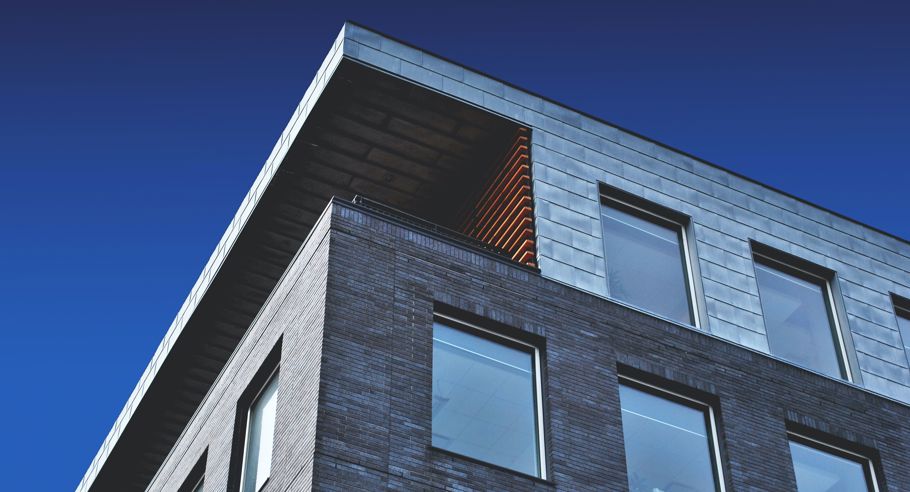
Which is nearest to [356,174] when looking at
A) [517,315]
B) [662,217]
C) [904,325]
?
[517,315]

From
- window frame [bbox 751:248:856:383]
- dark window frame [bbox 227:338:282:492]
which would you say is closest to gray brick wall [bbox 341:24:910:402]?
window frame [bbox 751:248:856:383]

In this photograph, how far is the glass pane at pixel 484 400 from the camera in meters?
17.6

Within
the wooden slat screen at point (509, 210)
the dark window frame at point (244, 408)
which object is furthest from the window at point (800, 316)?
the dark window frame at point (244, 408)

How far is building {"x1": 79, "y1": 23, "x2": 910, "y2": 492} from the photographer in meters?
17.5

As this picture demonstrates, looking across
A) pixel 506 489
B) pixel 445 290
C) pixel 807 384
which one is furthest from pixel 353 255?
pixel 807 384

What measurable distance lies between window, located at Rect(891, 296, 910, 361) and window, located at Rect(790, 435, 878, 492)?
12.9 feet

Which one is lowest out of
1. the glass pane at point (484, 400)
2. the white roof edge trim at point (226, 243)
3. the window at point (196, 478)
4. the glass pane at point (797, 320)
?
the glass pane at point (484, 400)

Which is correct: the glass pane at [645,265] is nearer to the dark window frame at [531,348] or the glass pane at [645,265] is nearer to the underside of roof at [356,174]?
the underside of roof at [356,174]

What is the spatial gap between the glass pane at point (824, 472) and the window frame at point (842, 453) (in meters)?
0.04

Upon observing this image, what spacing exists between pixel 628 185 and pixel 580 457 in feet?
20.2

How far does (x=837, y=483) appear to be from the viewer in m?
20.5

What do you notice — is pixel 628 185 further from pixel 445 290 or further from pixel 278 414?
pixel 278 414

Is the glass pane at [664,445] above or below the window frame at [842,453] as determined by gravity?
below

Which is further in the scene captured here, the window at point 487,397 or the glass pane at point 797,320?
the glass pane at point 797,320
